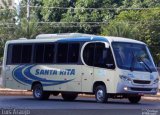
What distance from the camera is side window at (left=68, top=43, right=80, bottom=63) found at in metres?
22.8

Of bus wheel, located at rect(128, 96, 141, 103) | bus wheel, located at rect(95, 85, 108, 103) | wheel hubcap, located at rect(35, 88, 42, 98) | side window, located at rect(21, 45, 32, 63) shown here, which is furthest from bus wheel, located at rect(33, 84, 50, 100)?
bus wheel, located at rect(128, 96, 141, 103)

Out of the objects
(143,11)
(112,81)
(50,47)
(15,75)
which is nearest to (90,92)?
(112,81)

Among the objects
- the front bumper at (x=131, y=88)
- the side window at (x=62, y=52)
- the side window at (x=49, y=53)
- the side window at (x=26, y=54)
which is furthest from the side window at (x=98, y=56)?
the side window at (x=26, y=54)

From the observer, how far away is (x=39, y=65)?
24375mm

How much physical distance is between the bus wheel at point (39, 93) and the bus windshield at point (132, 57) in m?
4.41

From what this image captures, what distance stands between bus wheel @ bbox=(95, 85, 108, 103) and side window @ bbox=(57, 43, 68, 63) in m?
2.34

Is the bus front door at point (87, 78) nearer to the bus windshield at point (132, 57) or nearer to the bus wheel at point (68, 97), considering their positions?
the bus windshield at point (132, 57)

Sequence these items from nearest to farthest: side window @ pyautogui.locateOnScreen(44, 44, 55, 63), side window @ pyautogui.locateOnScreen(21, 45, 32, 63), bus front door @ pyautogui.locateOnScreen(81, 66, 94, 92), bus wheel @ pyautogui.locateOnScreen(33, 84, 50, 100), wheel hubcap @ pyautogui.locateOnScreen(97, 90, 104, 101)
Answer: wheel hubcap @ pyautogui.locateOnScreen(97, 90, 104, 101), bus front door @ pyautogui.locateOnScreen(81, 66, 94, 92), side window @ pyautogui.locateOnScreen(44, 44, 55, 63), bus wheel @ pyautogui.locateOnScreen(33, 84, 50, 100), side window @ pyautogui.locateOnScreen(21, 45, 32, 63)

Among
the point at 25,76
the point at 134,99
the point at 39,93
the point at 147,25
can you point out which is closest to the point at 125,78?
the point at 134,99

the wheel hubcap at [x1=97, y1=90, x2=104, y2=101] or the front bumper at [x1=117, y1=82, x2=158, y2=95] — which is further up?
the front bumper at [x1=117, y1=82, x2=158, y2=95]

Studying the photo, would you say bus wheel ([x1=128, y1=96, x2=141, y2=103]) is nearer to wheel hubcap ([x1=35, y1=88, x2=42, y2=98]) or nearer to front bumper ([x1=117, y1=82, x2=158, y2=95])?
front bumper ([x1=117, y1=82, x2=158, y2=95])

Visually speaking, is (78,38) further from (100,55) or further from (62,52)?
(100,55)

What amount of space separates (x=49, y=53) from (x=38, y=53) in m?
0.65

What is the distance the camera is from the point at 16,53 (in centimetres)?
2561
